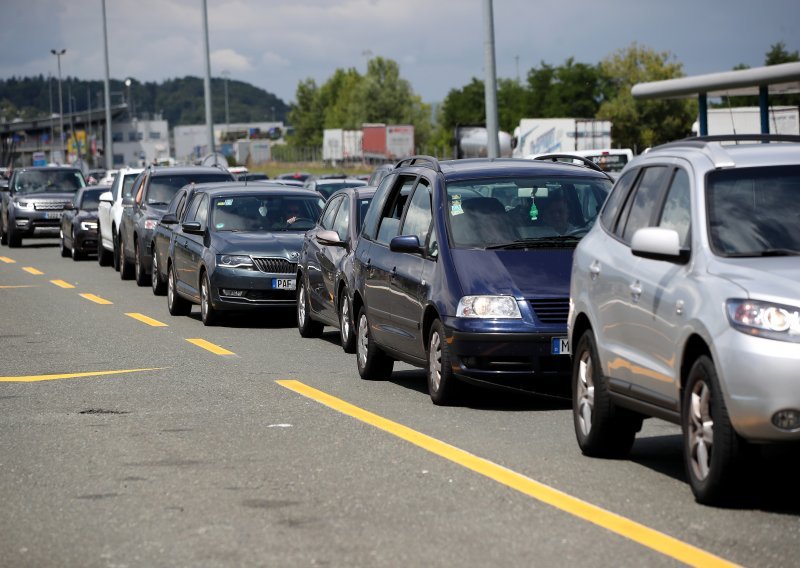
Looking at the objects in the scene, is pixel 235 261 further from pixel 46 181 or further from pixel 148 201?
pixel 46 181

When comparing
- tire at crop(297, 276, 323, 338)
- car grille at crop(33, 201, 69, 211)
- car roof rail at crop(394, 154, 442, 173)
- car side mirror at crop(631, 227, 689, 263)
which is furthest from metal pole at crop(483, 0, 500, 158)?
car side mirror at crop(631, 227, 689, 263)

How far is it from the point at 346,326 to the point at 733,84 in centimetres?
2097

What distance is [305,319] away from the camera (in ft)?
54.9

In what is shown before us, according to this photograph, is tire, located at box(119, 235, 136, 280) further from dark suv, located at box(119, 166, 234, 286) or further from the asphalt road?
the asphalt road

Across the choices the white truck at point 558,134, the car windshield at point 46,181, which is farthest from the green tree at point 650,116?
the car windshield at point 46,181

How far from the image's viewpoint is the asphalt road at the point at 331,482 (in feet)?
20.3

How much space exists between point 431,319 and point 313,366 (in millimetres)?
2831

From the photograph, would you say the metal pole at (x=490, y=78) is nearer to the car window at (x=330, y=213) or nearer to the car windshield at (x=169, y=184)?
the car windshield at (x=169, y=184)

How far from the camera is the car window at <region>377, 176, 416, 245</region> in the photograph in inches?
491

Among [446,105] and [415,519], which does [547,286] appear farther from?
[446,105]

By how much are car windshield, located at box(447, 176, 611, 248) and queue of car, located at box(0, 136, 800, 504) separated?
0.01m

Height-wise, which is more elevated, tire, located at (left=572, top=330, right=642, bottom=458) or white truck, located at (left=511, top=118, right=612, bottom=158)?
white truck, located at (left=511, top=118, right=612, bottom=158)

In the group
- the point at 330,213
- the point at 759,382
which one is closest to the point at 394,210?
the point at 330,213

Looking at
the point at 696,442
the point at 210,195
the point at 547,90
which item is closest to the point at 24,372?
the point at 210,195
